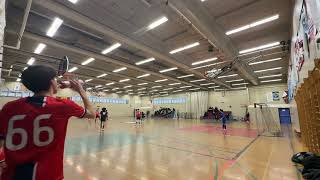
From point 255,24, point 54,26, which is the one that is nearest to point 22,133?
point 54,26

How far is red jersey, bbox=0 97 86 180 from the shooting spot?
0.99 m

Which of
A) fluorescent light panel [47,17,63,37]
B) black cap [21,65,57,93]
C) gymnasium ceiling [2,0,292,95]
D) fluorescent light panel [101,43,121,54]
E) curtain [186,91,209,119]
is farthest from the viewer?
curtain [186,91,209,119]

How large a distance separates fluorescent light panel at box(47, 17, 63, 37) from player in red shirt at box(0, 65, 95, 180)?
753cm

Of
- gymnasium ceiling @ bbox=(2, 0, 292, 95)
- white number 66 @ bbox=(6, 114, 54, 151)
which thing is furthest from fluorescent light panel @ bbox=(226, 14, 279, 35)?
white number 66 @ bbox=(6, 114, 54, 151)

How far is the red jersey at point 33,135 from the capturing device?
986mm

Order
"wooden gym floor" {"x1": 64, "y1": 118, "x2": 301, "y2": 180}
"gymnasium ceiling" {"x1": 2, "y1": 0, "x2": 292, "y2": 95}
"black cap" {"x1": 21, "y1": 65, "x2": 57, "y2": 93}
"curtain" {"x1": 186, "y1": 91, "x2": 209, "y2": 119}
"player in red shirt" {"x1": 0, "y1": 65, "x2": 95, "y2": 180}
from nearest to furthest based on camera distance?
"player in red shirt" {"x1": 0, "y1": 65, "x2": 95, "y2": 180} → "black cap" {"x1": 21, "y1": 65, "x2": 57, "y2": 93} → "wooden gym floor" {"x1": 64, "y1": 118, "x2": 301, "y2": 180} → "gymnasium ceiling" {"x1": 2, "y1": 0, "x2": 292, "y2": 95} → "curtain" {"x1": 186, "y1": 91, "x2": 209, "y2": 119}

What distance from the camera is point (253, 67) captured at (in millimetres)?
15328

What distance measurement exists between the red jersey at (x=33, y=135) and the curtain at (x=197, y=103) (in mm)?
28464

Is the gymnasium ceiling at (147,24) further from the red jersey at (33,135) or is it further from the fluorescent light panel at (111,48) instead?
the red jersey at (33,135)

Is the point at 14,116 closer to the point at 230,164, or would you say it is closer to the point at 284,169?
the point at 230,164

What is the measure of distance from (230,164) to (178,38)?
274 inches

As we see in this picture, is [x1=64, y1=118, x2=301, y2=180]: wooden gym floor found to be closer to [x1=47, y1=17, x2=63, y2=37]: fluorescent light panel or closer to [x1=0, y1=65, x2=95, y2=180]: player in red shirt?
[x1=0, y1=65, x2=95, y2=180]: player in red shirt

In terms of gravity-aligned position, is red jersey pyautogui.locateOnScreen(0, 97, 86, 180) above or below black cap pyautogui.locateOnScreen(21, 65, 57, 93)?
below

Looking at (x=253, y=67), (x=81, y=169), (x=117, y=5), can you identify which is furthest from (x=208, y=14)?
(x=253, y=67)
